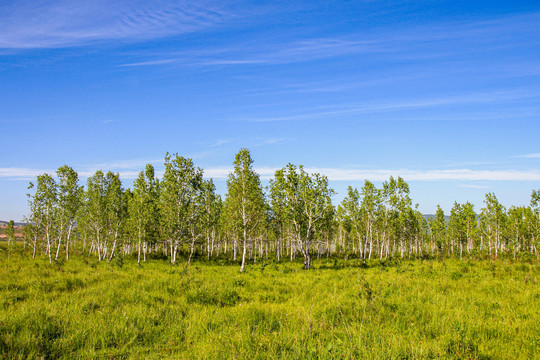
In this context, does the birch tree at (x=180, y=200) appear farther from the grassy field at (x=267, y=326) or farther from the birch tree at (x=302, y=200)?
the grassy field at (x=267, y=326)

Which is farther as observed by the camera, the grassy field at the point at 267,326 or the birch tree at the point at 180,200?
the birch tree at the point at 180,200

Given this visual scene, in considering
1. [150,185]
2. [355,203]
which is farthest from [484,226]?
[150,185]

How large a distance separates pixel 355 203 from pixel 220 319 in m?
51.3

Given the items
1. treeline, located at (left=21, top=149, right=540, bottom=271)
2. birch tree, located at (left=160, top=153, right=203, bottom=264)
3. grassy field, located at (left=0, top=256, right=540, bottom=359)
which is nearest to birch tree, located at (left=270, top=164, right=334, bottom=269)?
treeline, located at (left=21, top=149, right=540, bottom=271)

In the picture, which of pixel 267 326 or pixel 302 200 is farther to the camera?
pixel 302 200

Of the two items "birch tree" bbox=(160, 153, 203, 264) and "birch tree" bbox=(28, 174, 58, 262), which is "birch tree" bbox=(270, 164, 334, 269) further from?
"birch tree" bbox=(28, 174, 58, 262)

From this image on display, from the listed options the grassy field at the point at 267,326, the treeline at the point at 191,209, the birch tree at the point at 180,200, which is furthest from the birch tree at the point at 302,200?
the grassy field at the point at 267,326

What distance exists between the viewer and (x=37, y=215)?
39.9 metres

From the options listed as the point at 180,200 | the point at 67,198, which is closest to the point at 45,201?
the point at 67,198

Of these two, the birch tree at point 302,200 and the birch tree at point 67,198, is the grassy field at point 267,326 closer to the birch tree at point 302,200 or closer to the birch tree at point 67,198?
the birch tree at point 302,200

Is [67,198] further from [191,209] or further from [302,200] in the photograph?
[302,200]

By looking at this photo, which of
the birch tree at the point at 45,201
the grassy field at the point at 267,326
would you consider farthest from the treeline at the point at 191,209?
the grassy field at the point at 267,326

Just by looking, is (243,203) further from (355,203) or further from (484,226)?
(484,226)

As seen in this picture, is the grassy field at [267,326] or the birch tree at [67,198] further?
the birch tree at [67,198]
